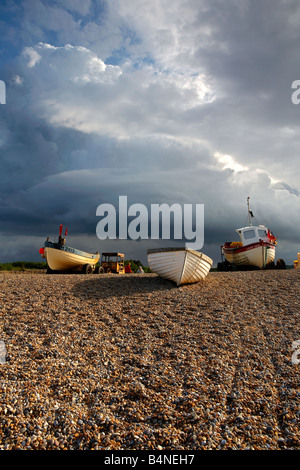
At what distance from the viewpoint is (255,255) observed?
90.9ft

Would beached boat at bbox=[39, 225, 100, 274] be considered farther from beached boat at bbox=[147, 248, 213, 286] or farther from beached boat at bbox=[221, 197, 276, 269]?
beached boat at bbox=[221, 197, 276, 269]

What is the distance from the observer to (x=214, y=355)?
24.5 ft

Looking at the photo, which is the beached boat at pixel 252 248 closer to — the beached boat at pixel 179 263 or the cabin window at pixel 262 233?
the cabin window at pixel 262 233

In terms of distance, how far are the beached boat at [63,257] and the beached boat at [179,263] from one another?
38.7 feet

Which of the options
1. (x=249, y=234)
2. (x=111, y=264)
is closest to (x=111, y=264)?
(x=111, y=264)

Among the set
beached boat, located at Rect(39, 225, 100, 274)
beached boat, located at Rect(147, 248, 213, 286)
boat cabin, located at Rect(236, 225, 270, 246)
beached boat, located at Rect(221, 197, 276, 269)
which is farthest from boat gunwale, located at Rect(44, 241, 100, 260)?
boat cabin, located at Rect(236, 225, 270, 246)

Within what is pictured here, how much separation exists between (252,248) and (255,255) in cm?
71

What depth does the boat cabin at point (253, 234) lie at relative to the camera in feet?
101

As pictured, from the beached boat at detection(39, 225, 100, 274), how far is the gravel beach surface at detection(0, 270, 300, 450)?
42.2 feet

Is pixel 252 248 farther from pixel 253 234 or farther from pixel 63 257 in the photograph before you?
pixel 63 257

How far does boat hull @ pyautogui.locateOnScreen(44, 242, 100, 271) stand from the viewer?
24.8 metres

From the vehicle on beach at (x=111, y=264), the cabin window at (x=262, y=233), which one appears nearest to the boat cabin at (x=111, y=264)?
the vehicle on beach at (x=111, y=264)
